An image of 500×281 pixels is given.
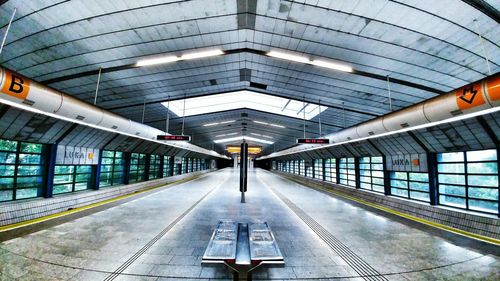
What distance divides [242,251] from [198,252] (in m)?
1.27

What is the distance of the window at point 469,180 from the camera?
522 centimetres

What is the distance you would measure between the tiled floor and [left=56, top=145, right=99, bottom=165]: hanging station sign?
7.06ft

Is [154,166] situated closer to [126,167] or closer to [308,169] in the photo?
[126,167]

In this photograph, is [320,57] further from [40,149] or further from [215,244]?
[40,149]

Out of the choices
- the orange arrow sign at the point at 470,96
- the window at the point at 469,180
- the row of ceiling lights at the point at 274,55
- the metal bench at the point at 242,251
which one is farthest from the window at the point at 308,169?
the orange arrow sign at the point at 470,96

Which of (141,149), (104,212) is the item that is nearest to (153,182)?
(141,149)

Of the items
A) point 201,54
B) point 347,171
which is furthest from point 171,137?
point 347,171

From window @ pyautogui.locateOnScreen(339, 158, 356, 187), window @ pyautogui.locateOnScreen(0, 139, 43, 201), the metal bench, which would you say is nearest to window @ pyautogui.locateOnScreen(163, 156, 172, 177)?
window @ pyautogui.locateOnScreen(0, 139, 43, 201)

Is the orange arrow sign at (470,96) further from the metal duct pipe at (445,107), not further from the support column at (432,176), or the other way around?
the support column at (432,176)

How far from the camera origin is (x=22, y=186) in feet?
19.0

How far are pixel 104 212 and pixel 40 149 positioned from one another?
2907 mm

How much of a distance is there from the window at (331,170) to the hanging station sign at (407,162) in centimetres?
532

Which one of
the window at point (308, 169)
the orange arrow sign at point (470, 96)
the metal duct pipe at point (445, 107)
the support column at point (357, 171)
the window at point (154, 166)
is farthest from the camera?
the window at point (308, 169)

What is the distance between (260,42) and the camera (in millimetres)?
5133
